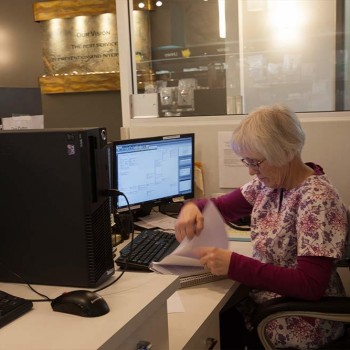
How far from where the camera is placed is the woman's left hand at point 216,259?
1444 millimetres

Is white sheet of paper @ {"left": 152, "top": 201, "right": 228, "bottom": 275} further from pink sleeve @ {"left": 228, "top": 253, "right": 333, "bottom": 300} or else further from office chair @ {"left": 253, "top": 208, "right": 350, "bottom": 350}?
office chair @ {"left": 253, "top": 208, "right": 350, "bottom": 350}

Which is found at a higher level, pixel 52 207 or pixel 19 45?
pixel 19 45

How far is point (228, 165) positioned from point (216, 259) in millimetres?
1036

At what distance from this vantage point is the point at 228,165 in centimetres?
243

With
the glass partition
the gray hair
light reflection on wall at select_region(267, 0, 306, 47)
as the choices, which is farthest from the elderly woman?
light reflection on wall at select_region(267, 0, 306, 47)

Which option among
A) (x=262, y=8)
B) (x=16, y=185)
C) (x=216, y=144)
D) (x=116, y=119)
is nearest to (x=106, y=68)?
(x=116, y=119)

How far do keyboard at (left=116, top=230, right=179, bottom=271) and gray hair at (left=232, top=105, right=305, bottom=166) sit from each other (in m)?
0.50

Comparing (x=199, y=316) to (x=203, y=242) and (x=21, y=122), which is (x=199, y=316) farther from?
(x=21, y=122)

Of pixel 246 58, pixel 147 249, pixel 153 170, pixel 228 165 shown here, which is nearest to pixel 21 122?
pixel 153 170

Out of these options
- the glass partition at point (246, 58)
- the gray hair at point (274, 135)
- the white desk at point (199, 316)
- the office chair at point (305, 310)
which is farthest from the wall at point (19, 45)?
the office chair at point (305, 310)

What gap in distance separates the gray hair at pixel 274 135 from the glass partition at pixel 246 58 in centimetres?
107

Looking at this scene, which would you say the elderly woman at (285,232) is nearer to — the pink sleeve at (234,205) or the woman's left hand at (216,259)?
the woman's left hand at (216,259)

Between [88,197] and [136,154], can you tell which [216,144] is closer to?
[136,154]

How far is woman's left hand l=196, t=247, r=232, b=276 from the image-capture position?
1.44 m
